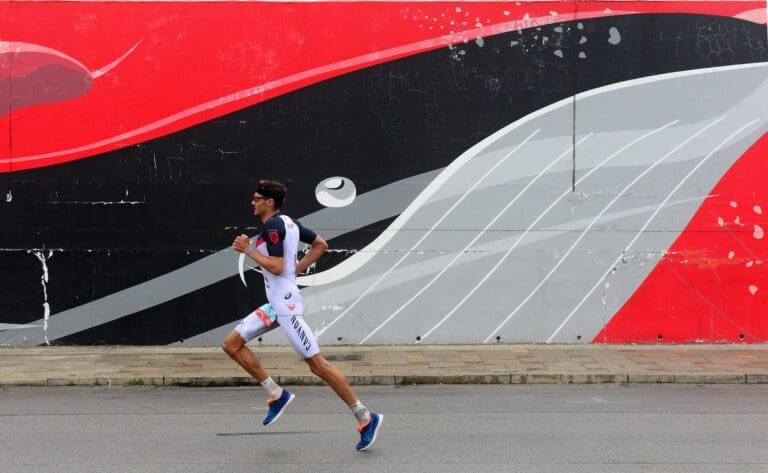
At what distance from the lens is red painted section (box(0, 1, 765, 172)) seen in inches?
503

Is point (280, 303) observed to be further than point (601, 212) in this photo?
No

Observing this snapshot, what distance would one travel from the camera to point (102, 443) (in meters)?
7.21

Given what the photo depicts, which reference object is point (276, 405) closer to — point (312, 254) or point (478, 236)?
point (312, 254)

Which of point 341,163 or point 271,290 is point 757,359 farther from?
point 271,290

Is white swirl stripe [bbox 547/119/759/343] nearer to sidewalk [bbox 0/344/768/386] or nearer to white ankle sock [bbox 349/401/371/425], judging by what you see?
sidewalk [bbox 0/344/768/386]

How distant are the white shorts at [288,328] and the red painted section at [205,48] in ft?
19.7

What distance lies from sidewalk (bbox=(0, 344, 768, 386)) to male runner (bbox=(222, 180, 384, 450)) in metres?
2.77

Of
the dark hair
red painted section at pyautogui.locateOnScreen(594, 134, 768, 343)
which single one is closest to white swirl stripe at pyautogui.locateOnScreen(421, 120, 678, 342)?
red painted section at pyautogui.locateOnScreen(594, 134, 768, 343)

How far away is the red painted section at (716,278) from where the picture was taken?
1284 cm

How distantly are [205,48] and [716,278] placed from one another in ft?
26.1

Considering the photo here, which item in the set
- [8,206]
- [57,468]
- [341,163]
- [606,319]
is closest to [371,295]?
[341,163]

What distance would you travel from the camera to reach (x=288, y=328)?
7.25 metres

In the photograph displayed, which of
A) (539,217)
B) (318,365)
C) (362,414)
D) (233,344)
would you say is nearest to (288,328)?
(318,365)

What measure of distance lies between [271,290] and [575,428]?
285cm
